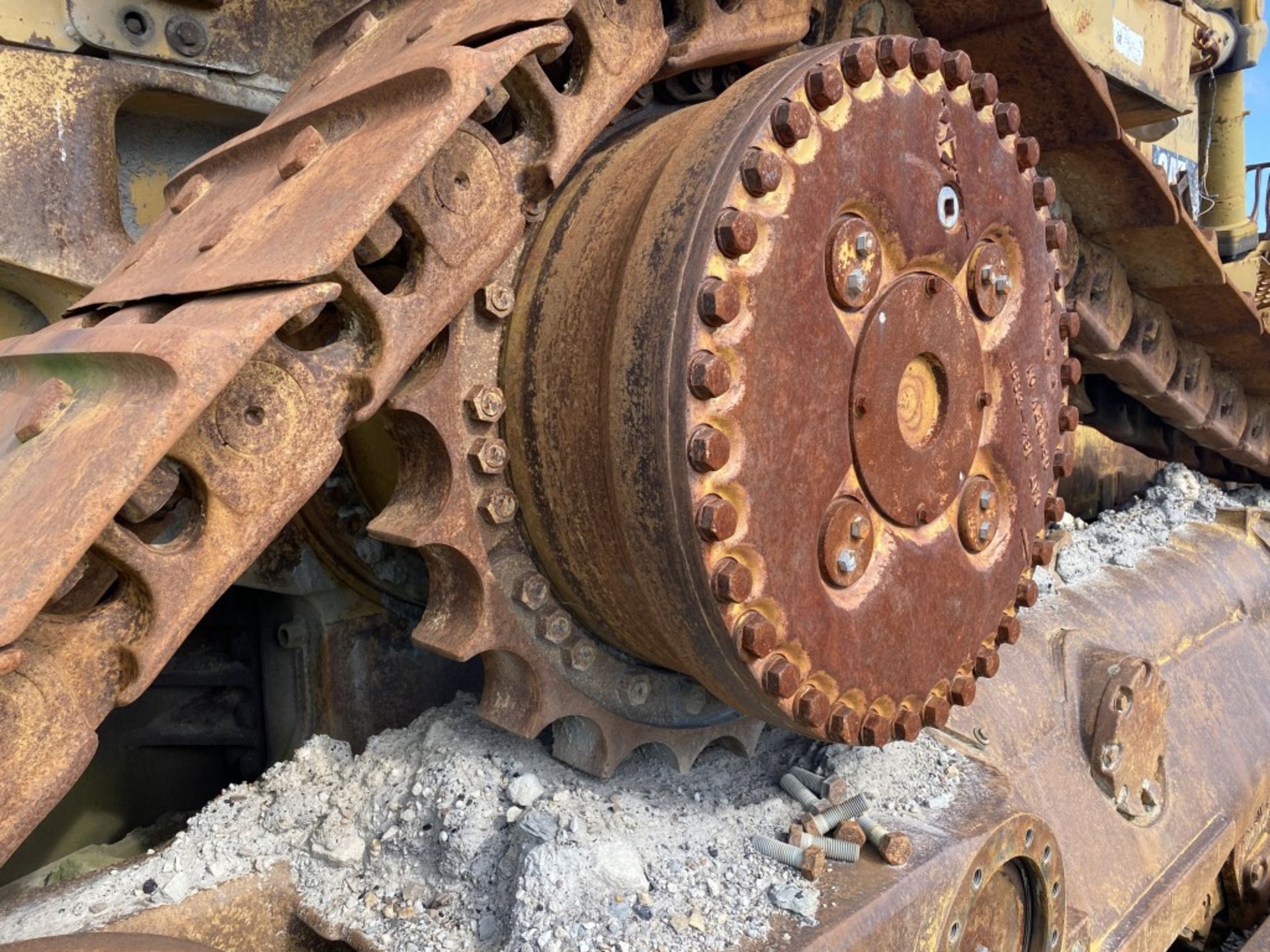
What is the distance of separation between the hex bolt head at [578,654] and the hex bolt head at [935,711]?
1.69 feet

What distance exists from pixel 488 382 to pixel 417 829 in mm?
686

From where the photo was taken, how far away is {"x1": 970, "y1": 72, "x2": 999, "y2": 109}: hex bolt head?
1684 millimetres

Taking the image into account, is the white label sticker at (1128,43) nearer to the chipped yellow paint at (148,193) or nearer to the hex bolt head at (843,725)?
the hex bolt head at (843,725)

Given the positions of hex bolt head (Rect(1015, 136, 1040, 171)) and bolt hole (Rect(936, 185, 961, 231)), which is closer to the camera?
bolt hole (Rect(936, 185, 961, 231))

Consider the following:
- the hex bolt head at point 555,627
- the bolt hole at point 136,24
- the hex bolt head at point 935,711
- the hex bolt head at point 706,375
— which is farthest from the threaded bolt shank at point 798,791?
the bolt hole at point 136,24

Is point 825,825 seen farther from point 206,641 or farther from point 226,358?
point 206,641

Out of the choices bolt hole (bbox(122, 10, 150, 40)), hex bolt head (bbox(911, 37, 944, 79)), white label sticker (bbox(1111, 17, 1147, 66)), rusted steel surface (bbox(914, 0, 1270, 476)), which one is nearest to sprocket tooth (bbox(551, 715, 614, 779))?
hex bolt head (bbox(911, 37, 944, 79))

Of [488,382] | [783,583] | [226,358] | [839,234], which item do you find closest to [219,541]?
[226,358]

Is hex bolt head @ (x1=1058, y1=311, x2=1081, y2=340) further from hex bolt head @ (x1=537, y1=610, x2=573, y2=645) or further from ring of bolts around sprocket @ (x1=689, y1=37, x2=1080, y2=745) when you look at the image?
hex bolt head @ (x1=537, y1=610, x2=573, y2=645)

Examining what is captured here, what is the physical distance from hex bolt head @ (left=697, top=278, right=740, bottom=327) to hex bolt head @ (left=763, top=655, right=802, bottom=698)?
446 millimetres

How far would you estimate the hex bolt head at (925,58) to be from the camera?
5.12 feet

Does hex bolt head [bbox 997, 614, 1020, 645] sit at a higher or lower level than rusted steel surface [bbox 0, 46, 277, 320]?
lower

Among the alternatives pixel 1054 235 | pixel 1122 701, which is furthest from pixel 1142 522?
pixel 1054 235

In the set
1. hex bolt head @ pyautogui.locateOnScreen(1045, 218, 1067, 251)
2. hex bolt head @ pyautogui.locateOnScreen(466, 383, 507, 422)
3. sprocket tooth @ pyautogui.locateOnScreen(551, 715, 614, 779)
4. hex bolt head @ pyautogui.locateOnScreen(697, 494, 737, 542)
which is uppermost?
hex bolt head @ pyautogui.locateOnScreen(1045, 218, 1067, 251)
